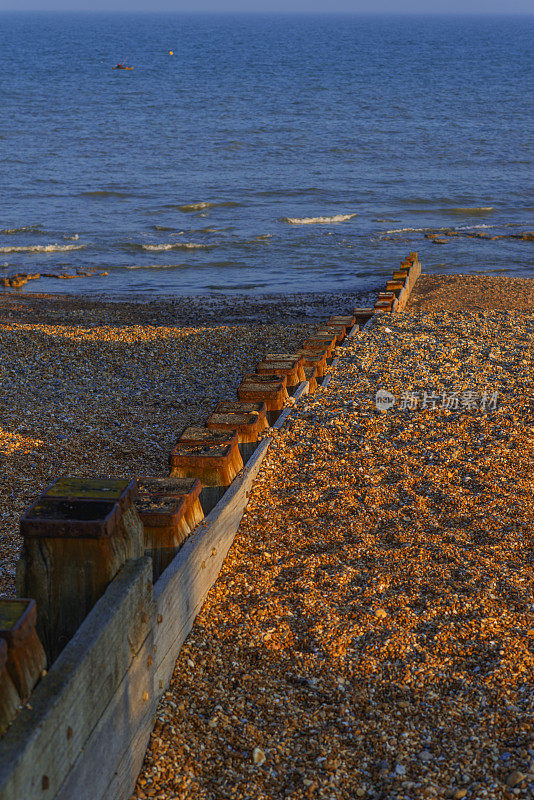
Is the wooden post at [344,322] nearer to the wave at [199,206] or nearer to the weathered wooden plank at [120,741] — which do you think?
the weathered wooden plank at [120,741]

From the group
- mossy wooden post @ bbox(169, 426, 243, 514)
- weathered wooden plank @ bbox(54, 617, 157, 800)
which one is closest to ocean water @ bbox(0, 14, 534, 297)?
mossy wooden post @ bbox(169, 426, 243, 514)

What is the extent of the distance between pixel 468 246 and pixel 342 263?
12.2ft

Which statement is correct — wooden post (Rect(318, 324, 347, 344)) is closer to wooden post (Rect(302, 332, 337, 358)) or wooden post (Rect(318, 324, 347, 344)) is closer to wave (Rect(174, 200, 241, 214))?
wooden post (Rect(302, 332, 337, 358))

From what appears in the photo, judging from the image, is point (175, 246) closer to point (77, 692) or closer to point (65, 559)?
point (65, 559)

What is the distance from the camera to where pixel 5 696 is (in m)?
1.94

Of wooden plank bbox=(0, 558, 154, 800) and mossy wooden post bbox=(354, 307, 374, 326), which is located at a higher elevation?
wooden plank bbox=(0, 558, 154, 800)

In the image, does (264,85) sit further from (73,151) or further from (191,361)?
(191,361)

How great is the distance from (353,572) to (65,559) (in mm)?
1864

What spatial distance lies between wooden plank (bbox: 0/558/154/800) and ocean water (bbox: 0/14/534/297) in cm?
1316

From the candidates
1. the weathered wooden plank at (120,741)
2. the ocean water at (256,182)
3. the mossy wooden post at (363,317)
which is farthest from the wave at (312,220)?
the weathered wooden plank at (120,741)

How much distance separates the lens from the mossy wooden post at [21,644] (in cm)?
198

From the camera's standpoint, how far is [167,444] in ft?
20.5

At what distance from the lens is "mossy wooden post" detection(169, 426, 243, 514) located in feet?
13.8

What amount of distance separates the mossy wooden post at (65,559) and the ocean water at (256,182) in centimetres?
1313
